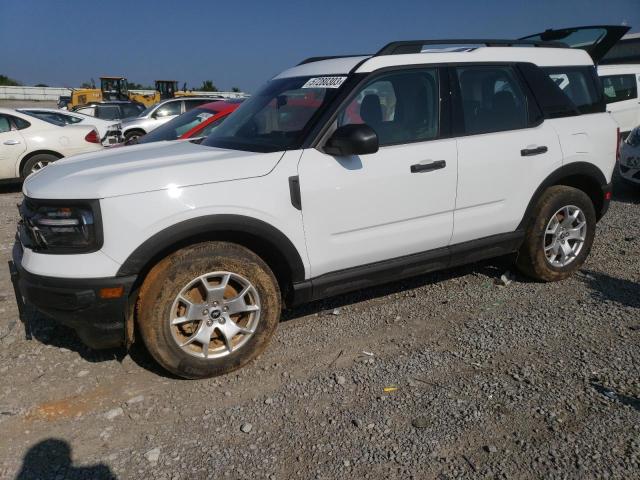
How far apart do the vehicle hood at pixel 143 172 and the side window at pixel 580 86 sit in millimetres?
2683

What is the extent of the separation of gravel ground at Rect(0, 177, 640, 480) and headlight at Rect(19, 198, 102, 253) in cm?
90

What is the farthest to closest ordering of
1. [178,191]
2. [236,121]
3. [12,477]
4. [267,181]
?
[236,121] < [267,181] < [178,191] < [12,477]

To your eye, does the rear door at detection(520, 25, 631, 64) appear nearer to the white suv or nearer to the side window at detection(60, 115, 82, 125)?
the white suv

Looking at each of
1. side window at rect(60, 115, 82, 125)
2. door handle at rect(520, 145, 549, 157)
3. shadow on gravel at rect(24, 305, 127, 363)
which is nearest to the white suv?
door handle at rect(520, 145, 549, 157)

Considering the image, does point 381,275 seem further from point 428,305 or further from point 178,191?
point 178,191

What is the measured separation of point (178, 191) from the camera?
2938mm

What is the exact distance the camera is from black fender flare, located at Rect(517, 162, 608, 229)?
14.0 feet

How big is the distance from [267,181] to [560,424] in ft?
6.68

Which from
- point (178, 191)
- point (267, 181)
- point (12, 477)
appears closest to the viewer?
point (12, 477)

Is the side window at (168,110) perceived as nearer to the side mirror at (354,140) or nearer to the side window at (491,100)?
the side window at (491,100)

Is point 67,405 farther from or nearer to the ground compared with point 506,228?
nearer to the ground

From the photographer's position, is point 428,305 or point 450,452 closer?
point 450,452

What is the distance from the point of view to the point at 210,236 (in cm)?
317

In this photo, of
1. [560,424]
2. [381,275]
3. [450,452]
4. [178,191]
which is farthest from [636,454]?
[178,191]
